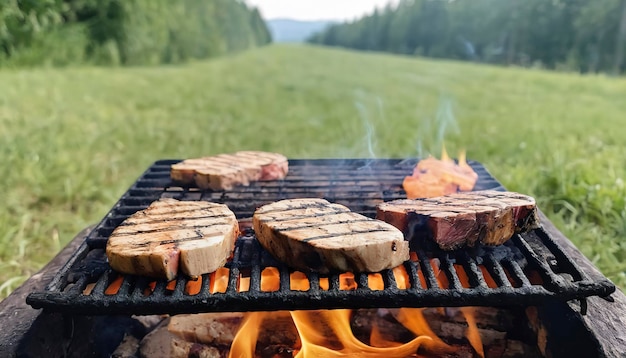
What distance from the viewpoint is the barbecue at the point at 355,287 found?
1.49 meters

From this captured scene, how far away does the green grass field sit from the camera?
12.2ft

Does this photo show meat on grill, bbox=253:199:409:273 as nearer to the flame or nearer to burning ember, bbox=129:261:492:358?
burning ember, bbox=129:261:492:358

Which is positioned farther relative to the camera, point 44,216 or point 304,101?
point 304,101

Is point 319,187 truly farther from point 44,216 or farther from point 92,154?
point 92,154

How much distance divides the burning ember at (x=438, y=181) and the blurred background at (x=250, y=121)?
722 mm

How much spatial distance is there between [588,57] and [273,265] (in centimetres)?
2814

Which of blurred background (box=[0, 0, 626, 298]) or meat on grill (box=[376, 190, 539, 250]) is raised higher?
meat on grill (box=[376, 190, 539, 250])

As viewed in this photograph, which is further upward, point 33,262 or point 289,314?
point 289,314

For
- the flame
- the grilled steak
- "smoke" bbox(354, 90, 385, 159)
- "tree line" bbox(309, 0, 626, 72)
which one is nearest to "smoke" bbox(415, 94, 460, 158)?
"smoke" bbox(354, 90, 385, 159)

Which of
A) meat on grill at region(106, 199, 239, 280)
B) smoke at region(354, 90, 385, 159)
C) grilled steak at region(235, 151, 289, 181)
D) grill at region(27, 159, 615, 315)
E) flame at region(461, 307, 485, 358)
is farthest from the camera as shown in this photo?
smoke at region(354, 90, 385, 159)

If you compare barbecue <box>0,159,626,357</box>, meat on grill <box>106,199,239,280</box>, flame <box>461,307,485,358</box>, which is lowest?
flame <box>461,307,485,358</box>

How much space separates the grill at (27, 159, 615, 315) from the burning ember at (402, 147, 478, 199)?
0.14 m

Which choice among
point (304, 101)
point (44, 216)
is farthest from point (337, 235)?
point (304, 101)

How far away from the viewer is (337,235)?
1673mm
